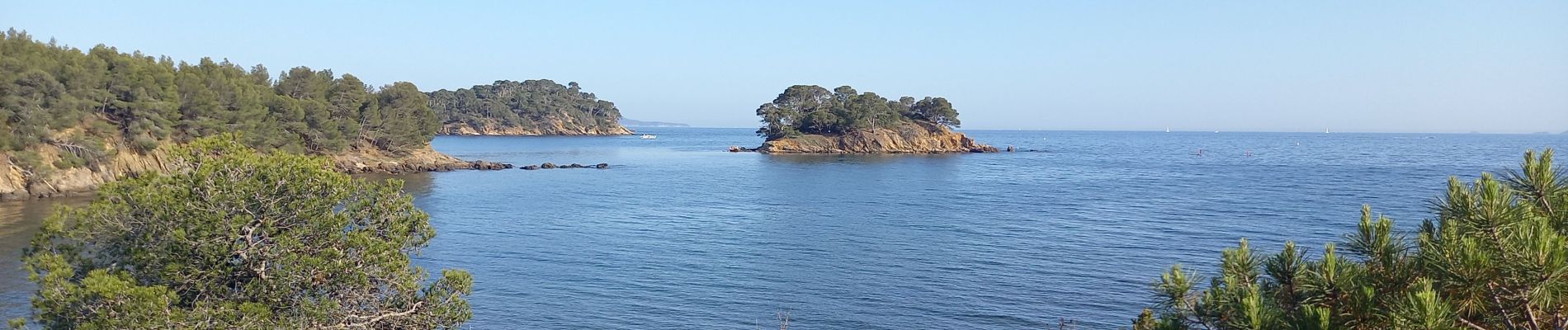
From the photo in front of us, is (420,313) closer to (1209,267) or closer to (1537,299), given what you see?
(1537,299)

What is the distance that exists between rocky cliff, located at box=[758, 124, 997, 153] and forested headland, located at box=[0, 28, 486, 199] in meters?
54.8

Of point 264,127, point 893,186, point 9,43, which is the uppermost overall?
point 9,43

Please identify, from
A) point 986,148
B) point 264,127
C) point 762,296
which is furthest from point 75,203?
point 986,148

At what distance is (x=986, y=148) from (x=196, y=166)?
12467 centimetres

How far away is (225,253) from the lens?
12891 millimetres

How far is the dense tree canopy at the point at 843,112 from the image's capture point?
411 ft

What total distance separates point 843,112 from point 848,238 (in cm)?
8676

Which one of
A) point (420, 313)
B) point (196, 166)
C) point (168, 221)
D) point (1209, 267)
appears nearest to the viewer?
point (168, 221)

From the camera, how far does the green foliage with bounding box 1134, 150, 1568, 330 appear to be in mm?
7336

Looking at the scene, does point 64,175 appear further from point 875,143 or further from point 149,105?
point 875,143

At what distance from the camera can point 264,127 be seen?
216ft

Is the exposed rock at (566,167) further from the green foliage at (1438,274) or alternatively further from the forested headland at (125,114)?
the green foliage at (1438,274)

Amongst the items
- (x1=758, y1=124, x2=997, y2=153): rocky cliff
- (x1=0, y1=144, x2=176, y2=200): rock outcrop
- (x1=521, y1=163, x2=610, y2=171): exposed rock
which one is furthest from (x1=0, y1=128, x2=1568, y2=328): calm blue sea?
(x1=758, y1=124, x2=997, y2=153): rocky cliff

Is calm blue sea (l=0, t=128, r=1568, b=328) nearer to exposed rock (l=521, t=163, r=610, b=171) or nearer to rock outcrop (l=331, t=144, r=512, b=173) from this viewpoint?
rock outcrop (l=331, t=144, r=512, b=173)
